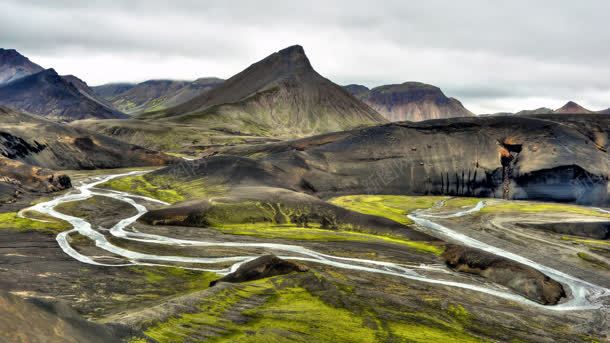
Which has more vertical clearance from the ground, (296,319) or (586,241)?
(296,319)

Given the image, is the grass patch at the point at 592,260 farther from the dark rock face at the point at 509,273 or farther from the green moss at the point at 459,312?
the green moss at the point at 459,312

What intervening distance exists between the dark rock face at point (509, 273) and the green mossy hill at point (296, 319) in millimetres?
19591

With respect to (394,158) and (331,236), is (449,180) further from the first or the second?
(331,236)

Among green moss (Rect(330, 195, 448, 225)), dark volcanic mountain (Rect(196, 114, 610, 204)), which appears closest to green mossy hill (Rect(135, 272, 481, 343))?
green moss (Rect(330, 195, 448, 225))

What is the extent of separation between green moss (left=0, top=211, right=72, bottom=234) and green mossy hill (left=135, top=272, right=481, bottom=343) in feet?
170

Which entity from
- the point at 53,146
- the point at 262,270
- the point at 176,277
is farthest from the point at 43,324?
the point at 53,146

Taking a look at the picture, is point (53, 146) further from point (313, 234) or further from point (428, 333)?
point (428, 333)

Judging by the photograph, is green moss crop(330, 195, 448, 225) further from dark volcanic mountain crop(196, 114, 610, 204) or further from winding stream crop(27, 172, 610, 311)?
winding stream crop(27, 172, 610, 311)

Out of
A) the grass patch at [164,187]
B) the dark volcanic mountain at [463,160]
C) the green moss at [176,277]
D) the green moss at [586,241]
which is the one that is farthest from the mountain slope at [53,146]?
the green moss at [586,241]

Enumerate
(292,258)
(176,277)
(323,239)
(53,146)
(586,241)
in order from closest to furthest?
1. (176,277)
2. (292,258)
3. (323,239)
4. (586,241)
5. (53,146)

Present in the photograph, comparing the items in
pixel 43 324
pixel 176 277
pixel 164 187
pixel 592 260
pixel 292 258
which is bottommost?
pixel 592 260

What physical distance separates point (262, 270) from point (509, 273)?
37233 mm

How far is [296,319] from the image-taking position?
128 feet

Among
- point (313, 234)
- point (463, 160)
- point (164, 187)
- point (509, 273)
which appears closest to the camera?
point (509, 273)
